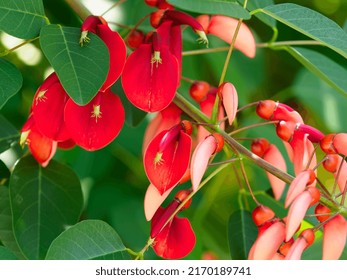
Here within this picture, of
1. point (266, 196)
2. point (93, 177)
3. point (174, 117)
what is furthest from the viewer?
point (93, 177)

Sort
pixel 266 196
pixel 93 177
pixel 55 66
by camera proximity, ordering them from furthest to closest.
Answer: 1. pixel 93 177
2. pixel 266 196
3. pixel 55 66

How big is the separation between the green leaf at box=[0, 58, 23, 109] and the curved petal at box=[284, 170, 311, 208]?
0.28m

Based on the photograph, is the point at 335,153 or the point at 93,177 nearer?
the point at 335,153

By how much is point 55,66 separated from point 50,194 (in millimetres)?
284

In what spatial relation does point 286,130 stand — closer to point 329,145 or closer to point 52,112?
point 329,145

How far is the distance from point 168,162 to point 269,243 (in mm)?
134

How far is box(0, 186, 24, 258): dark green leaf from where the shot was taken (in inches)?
42.1

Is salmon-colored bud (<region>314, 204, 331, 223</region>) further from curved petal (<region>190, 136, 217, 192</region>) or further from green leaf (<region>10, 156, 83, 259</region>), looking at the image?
green leaf (<region>10, 156, 83, 259</region>)

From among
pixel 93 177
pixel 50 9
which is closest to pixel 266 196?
pixel 93 177

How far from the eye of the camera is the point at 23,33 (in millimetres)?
844

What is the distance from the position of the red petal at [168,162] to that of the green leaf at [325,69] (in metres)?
0.21

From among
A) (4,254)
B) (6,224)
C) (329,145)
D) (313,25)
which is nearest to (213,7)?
(313,25)

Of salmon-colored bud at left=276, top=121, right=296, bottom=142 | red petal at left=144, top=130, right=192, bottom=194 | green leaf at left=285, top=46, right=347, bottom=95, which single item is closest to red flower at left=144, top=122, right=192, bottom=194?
red petal at left=144, top=130, right=192, bottom=194
